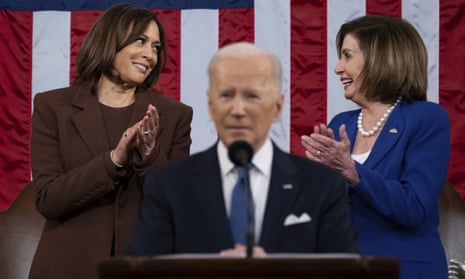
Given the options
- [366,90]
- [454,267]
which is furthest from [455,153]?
[366,90]

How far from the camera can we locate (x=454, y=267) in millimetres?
3609

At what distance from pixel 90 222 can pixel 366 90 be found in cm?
96

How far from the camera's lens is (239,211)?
2018mm

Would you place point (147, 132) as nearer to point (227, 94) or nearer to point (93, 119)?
point (93, 119)

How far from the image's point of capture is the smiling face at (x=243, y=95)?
206cm

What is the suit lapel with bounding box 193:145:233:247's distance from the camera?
201 cm

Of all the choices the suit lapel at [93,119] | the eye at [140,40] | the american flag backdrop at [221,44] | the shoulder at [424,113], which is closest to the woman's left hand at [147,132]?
the suit lapel at [93,119]

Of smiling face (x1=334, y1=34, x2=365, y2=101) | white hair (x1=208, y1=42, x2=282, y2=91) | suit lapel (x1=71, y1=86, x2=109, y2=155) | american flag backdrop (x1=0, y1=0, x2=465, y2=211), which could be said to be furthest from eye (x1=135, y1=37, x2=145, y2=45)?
american flag backdrop (x1=0, y1=0, x2=465, y2=211)

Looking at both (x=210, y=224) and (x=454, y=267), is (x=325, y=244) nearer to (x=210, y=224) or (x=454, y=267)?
(x=210, y=224)

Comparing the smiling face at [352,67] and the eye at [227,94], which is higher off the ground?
the smiling face at [352,67]

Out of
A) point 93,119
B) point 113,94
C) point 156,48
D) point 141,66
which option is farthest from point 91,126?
point 156,48

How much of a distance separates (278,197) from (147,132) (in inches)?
29.8

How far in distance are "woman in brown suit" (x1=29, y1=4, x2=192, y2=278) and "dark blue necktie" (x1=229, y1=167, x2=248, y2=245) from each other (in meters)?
0.70

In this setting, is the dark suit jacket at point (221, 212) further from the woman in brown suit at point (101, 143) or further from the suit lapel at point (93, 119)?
the suit lapel at point (93, 119)
